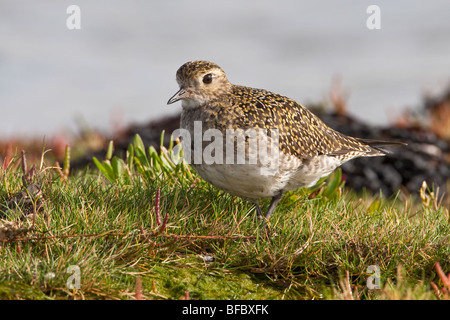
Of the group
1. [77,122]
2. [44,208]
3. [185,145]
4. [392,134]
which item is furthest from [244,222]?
[77,122]

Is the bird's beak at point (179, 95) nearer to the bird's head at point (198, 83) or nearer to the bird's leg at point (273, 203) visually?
the bird's head at point (198, 83)

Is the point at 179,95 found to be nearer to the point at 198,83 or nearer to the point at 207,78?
the point at 198,83

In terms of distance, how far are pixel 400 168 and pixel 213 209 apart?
26.2 feet

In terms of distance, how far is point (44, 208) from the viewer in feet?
16.4

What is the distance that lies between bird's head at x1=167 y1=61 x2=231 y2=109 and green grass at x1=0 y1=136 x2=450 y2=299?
97 cm

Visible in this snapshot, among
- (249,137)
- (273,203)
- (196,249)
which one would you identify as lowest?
(196,249)

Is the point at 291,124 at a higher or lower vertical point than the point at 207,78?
lower

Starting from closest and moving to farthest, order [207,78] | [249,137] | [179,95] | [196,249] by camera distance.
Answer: [196,249], [249,137], [179,95], [207,78]

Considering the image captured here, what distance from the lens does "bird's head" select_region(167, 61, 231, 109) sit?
5.65m

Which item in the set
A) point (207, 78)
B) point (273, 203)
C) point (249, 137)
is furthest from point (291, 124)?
point (207, 78)

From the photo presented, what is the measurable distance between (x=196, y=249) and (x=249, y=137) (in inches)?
45.6

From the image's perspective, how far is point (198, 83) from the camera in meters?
5.69

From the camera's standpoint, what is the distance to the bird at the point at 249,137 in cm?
519
